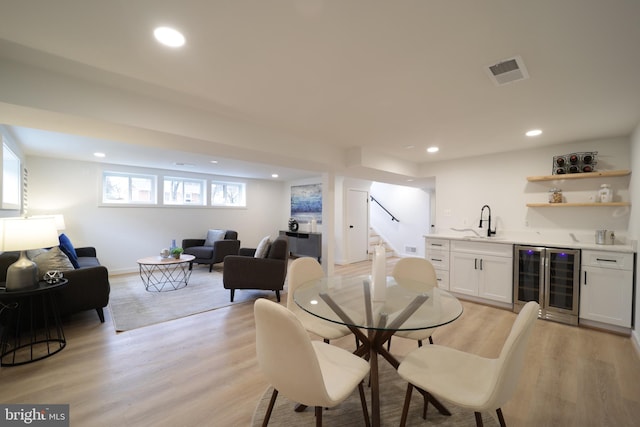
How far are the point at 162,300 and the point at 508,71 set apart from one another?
4.70 metres

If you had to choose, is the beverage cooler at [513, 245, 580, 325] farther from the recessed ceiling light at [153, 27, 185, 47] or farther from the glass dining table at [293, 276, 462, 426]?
the recessed ceiling light at [153, 27, 185, 47]

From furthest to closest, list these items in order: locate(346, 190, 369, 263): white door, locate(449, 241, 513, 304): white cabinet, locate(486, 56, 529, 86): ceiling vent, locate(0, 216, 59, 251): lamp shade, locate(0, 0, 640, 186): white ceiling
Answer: locate(346, 190, 369, 263): white door
locate(449, 241, 513, 304): white cabinet
locate(0, 216, 59, 251): lamp shade
locate(486, 56, 529, 86): ceiling vent
locate(0, 0, 640, 186): white ceiling

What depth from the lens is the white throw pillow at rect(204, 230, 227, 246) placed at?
20.7 feet

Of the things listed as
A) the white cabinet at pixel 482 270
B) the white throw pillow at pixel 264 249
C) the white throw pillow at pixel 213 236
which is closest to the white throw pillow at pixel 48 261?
the white throw pillow at pixel 264 249

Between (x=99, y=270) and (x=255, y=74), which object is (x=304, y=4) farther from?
(x=99, y=270)

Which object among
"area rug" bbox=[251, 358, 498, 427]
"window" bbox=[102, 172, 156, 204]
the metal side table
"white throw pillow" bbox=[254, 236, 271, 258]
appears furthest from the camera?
"window" bbox=[102, 172, 156, 204]

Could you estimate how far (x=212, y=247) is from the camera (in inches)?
242

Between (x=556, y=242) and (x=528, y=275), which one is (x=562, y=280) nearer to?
(x=528, y=275)

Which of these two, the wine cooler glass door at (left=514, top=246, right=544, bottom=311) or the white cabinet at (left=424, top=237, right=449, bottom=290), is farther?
the white cabinet at (left=424, top=237, right=449, bottom=290)

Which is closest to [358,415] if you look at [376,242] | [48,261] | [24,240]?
[24,240]

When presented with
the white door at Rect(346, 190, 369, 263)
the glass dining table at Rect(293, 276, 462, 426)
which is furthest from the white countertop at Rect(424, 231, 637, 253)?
the white door at Rect(346, 190, 369, 263)

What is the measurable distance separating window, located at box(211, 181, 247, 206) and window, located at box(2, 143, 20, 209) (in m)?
3.65

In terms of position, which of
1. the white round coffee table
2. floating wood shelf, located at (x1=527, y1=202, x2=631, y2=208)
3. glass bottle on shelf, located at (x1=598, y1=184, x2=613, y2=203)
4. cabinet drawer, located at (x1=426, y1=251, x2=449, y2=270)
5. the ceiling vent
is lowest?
the white round coffee table

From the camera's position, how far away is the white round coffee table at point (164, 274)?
427 cm
